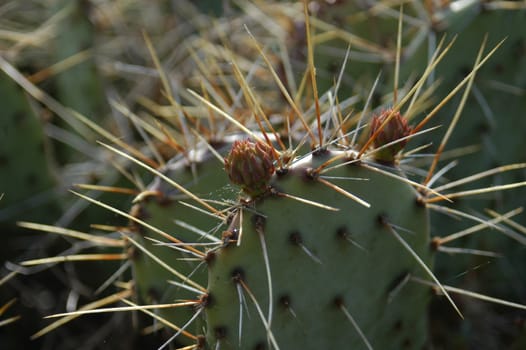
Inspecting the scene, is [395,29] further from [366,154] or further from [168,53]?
[168,53]

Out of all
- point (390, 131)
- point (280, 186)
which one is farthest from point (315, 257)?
point (390, 131)

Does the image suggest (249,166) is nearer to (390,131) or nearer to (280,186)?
(280,186)

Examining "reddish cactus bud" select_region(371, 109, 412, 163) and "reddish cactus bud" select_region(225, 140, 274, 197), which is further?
"reddish cactus bud" select_region(371, 109, 412, 163)

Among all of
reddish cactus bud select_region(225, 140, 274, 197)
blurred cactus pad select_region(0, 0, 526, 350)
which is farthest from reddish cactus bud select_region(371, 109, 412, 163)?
reddish cactus bud select_region(225, 140, 274, 197)

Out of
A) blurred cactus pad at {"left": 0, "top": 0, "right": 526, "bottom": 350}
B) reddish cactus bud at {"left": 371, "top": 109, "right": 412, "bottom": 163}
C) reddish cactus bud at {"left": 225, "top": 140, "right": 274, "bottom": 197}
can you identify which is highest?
reddish cactus bud at {"left": 225, "top": 140, "right": 274, "bottom": 197}

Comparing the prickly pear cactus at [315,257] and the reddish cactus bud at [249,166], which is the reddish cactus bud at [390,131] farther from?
the reddish cactus bud at [249,166]

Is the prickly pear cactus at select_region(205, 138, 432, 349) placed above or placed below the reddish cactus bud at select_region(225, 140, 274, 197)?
below

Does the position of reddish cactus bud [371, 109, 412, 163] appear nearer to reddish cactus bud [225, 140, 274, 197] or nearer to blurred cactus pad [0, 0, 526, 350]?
blurred cactus pad [0, 0, 526, 350]
